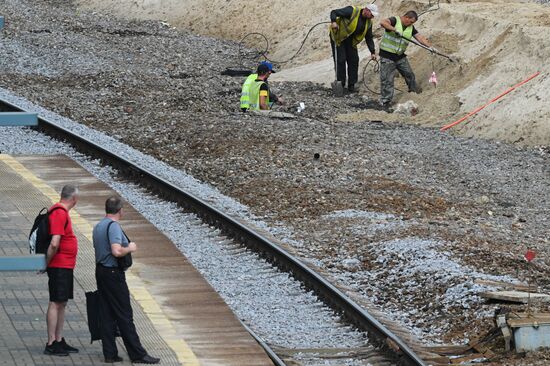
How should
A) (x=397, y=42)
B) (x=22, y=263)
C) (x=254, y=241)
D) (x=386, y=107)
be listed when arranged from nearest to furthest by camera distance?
(x=22, y=263)
(x=254, y=241)
(x=397, y=42)
(x=386, y=107)

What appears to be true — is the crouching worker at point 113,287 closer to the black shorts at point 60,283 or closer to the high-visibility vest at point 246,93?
the black shorts at point 60,283

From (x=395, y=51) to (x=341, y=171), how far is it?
23.3ft

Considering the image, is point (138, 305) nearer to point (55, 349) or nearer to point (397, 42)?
point (55, 349)

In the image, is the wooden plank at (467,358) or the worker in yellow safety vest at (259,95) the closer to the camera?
the wooden plank at (467,358)

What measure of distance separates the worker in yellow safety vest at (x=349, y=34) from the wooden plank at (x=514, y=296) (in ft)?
49.8

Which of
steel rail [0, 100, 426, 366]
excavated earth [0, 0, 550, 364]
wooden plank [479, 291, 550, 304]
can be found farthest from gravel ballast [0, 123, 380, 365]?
wooden plank [479, 291, 550, 304]

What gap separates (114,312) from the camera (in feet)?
35.6

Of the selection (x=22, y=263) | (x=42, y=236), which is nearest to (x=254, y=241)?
(x=42, y=236)

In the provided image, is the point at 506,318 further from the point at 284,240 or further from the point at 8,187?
the point at 8,187

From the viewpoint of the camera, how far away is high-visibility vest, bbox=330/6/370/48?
27.7 m

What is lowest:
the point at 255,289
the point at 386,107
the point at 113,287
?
the point at 255,289

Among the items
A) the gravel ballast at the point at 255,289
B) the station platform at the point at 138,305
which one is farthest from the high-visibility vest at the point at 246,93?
the station platform at the point at 138,305

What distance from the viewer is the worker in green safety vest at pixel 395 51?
2614cm

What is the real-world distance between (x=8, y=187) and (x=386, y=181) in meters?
Result: 5.66
